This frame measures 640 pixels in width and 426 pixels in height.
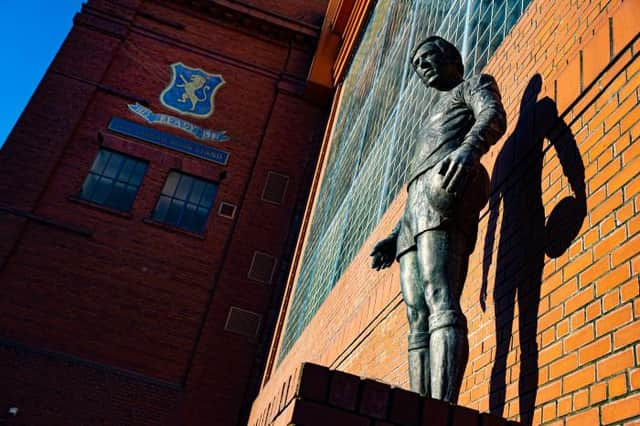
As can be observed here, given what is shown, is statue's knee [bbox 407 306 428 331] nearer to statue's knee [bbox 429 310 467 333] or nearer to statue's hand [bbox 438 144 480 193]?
statue's knee [bbox 429 310 467 333]

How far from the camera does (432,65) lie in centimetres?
330

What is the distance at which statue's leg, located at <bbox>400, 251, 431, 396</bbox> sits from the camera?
103 inches

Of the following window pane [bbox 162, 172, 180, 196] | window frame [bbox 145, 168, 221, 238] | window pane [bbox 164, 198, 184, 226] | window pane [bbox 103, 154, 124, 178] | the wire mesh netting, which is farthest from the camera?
window pane [bbox 162, 172, 180, 196]

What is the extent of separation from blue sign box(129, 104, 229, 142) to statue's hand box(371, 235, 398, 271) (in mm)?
13482

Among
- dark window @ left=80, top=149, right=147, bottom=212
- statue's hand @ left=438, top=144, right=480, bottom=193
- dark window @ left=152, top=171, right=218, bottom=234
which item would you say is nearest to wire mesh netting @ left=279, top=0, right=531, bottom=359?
statue's hand @ left=438, top=144, right=480, bottom=193

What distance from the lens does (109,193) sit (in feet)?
49.3

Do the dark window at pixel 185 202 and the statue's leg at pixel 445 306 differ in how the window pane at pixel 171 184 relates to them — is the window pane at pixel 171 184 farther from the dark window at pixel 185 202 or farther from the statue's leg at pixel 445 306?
the statue's leg at pixel 445 306

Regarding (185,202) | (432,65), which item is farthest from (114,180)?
(432,65)

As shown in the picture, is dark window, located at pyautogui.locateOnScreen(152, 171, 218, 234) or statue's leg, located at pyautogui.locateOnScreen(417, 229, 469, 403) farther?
dark window, located at pyautogui.locateOnScreen(152, 171, 218, 234)

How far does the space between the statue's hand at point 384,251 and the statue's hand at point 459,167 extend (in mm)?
913

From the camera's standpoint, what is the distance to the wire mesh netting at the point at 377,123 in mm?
5617

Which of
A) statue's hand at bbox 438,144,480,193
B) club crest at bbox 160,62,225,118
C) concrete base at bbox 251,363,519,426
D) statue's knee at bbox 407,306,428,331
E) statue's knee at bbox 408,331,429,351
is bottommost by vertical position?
concrete base at bbox 251,363,519,426

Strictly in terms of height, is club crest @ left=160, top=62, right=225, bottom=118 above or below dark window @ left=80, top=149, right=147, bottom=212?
above

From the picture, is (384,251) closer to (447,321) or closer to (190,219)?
(447,321)
